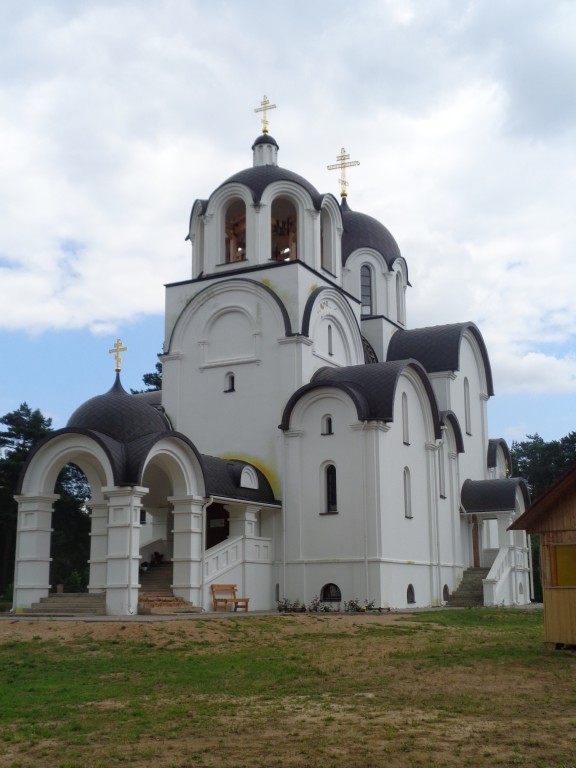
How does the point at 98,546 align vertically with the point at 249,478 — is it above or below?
below

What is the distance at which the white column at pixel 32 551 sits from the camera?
68.4ft

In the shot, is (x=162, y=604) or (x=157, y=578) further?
(x=157, y=578)

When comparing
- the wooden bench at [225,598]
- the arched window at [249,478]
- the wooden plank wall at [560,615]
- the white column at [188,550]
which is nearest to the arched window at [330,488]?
the arched window at [249,478]

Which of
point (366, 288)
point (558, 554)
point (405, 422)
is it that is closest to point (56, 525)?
point (366, 288)

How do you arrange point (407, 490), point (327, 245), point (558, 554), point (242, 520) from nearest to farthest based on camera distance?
point (558, 554), point (242, 520), point (407, 490), point (327, 245)

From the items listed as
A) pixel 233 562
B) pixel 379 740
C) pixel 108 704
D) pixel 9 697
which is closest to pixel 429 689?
pixel 379 740

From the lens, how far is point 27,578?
2088cm

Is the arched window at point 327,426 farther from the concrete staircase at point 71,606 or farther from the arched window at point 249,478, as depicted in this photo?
the concrete staircase at point 71,606

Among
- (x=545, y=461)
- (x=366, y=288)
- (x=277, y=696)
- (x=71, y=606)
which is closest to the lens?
(x=277, y=696)

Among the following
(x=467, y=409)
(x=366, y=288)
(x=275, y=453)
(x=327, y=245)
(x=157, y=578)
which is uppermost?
(x=366, y=288)

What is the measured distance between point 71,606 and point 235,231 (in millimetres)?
12571

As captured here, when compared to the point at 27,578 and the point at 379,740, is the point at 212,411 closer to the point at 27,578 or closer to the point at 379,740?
the point at 27,578

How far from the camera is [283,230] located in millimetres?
28344

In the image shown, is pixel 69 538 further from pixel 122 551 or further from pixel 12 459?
pixel 122 551
